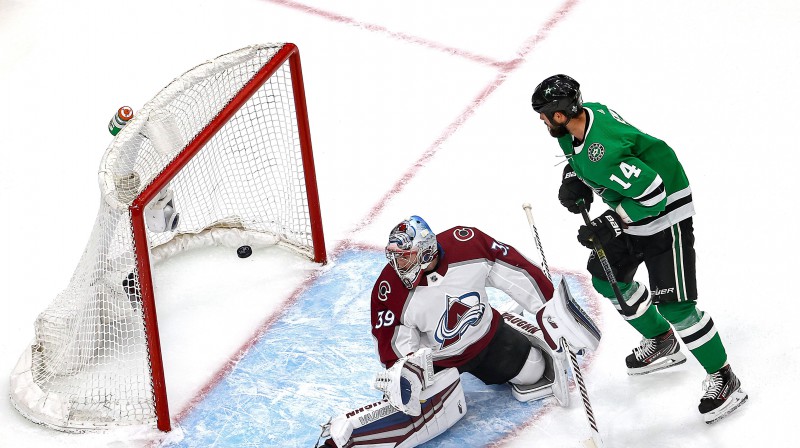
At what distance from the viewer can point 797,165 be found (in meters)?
6.38

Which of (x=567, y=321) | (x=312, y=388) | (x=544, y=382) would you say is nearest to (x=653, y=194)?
(x=567, y=321)

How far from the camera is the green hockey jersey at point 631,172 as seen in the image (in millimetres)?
4777

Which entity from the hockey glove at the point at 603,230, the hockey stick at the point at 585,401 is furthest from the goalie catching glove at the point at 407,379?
the hockey glove at the point at 603,230

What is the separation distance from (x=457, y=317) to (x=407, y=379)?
1.01 feet

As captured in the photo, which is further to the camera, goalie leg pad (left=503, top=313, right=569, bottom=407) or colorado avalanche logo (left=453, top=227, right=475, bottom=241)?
goalie leg pad (left=503, top=313, right=569, bottom=407)

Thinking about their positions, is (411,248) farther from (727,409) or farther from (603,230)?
(727,409)

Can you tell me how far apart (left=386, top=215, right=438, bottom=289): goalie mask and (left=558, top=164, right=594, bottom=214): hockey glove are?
0.52 meters

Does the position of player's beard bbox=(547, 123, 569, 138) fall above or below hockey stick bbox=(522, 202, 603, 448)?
above

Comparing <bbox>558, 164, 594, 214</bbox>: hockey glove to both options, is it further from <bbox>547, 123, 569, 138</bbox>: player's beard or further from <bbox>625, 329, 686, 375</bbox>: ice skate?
<bbox>625, 329, 686, 375</bbox>: ice skate

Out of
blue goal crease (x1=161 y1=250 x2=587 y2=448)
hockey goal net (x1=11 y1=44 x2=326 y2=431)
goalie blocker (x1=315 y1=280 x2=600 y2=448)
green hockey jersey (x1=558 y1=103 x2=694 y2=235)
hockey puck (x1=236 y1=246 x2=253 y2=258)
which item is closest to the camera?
green hockey jersey (x1=558 y1=103 x2=694 y2=235)

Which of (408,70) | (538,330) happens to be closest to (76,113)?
(408,70)

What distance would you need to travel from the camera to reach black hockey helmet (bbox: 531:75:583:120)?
482cm

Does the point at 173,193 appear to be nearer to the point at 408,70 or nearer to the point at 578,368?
the point at 578,368

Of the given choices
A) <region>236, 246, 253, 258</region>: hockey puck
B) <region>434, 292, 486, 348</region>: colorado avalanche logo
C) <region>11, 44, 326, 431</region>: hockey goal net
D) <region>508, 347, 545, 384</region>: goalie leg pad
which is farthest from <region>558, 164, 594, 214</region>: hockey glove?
<region>236, 246, 253, 258</region>: hockey puck
